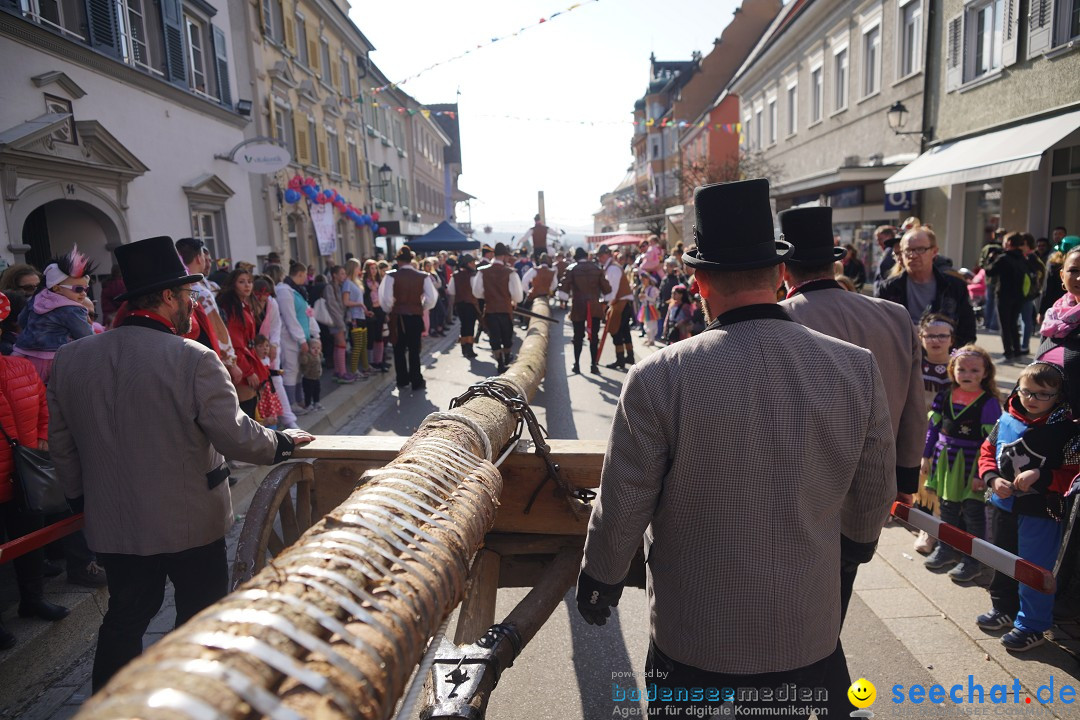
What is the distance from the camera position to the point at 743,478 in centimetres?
173

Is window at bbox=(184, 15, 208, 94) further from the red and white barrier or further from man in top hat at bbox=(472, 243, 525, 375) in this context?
A: the red and white barrier

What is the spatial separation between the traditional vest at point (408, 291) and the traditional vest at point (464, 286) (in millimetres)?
2450

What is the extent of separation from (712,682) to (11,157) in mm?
9447

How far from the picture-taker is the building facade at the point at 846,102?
52.0ft

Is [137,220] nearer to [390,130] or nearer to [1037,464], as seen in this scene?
[1037,464]

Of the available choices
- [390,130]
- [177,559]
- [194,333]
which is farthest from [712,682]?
[390,130]

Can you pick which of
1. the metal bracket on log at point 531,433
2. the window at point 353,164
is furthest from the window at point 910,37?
the window at point 353,164

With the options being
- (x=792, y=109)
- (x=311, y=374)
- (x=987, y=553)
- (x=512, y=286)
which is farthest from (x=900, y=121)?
(x=987, y=553)

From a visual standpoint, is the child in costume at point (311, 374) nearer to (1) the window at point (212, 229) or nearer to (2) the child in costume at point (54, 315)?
(2) the child in costume at point (54, 315)

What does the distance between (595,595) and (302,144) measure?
20.0 meters

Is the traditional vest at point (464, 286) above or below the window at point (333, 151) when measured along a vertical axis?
below

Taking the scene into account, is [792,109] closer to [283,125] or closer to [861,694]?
[283,125]

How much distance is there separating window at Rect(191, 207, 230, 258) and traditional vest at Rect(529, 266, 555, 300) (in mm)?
6203

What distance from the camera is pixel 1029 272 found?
9.51 metres
